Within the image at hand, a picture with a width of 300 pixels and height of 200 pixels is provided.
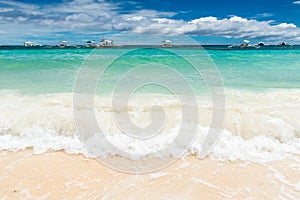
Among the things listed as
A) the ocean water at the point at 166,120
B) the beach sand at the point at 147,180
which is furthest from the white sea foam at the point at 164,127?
the beach sand at the point at 147,180

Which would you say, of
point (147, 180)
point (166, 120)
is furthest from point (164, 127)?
point (147, 180)

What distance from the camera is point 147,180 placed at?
3930mm

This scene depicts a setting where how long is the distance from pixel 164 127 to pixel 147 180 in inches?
81.6

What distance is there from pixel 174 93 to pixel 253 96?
2686mm

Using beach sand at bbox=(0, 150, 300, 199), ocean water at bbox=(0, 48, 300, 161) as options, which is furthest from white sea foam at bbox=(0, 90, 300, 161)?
beach sand at bbox=(0, 150, 300, 199)

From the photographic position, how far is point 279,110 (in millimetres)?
6602

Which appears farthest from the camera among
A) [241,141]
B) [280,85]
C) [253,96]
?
[280,85]

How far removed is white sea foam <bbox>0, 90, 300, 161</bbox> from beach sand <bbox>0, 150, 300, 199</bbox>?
39 centimetres

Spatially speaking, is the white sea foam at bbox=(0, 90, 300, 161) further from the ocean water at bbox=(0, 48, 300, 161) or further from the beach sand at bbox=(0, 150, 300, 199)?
the beach sand at bbox=(0, 150, 300, 199)

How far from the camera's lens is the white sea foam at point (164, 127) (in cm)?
493

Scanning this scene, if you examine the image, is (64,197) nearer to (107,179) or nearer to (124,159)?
(107,179)

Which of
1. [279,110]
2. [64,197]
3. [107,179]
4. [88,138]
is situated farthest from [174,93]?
[64,197]

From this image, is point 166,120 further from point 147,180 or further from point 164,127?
point 147,180

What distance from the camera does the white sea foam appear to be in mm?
4930
